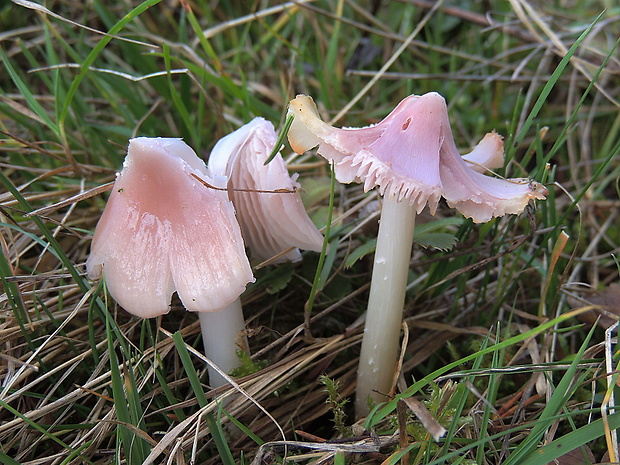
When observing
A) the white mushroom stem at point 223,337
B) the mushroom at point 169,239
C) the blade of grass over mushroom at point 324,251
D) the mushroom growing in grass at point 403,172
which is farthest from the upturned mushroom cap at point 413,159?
the white mushroom stem at point 223,337

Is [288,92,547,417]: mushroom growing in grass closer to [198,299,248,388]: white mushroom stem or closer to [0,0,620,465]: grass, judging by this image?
[0,0,620,465]: grass

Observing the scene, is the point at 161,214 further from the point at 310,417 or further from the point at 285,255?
the point at 310,417

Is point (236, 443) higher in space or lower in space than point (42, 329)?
lower

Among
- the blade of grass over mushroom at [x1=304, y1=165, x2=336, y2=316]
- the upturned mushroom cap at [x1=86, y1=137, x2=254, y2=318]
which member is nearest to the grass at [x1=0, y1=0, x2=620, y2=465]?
the blade of grass over mushroom at [x1=304, y1=165, x2=336, y2=316]

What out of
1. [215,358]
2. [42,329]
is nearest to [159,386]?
[215,358]

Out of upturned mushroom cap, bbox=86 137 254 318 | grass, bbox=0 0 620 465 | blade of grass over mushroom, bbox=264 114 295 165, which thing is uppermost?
blade of grass over mushroom, bbox=264 114 295 165

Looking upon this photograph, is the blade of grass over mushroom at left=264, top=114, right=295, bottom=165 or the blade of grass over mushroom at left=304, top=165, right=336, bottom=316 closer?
the blade of grass over mushroom at left=264, top=114, right=295, bottom=165
